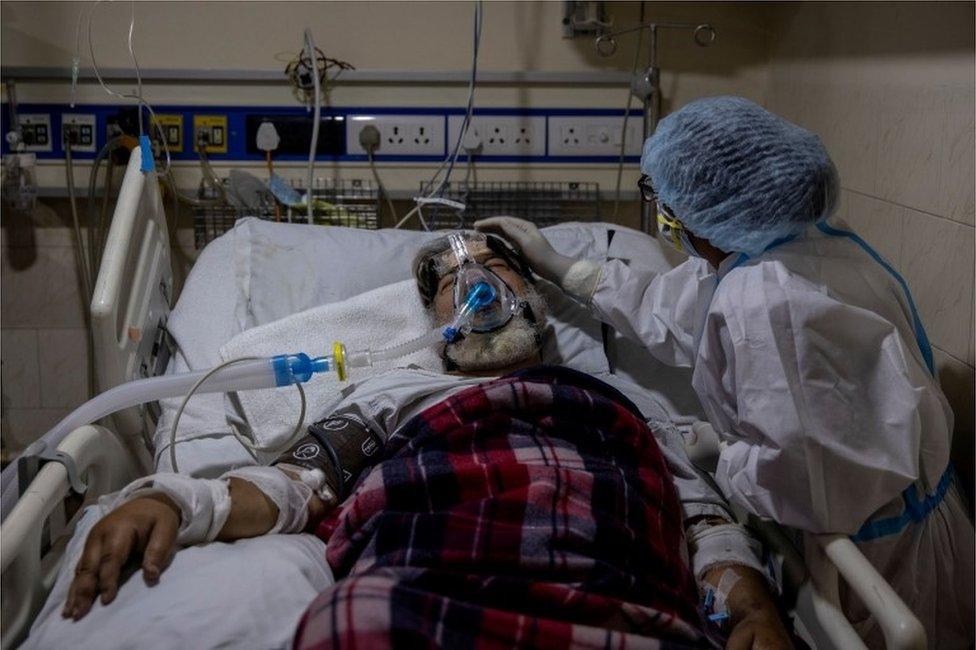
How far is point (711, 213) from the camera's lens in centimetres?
164

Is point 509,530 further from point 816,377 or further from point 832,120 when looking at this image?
point 832,120

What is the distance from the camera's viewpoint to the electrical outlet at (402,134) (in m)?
2.62

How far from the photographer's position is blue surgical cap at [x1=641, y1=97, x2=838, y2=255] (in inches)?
62.0

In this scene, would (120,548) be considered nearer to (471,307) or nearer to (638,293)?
(471,307)

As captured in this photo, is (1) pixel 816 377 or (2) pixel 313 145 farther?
(2) pixel 313 145

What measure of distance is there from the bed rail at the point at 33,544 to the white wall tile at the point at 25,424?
1.36 meters

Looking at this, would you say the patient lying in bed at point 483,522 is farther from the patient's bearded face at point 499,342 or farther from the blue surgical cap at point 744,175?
the blue surgical cap at point 744,175

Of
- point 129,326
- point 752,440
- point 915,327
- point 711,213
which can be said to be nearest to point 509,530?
point 752,440

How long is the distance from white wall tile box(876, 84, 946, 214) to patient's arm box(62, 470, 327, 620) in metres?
1.39

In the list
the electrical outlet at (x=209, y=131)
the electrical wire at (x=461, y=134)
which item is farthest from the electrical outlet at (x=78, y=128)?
the electrical wire at (x=461, y=134)

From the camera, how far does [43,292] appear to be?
8.84 ft

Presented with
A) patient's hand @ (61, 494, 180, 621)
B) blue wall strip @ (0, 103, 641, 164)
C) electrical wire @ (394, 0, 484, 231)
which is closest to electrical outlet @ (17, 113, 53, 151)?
blue wall strip @ (0, 103, 641, 164)

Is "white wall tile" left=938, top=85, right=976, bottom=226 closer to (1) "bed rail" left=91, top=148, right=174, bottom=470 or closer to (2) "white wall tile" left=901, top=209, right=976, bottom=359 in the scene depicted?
(2) "white wall tile" left=901, top=209, right=976, bottom=359

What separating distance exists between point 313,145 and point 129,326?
83 centimetres
